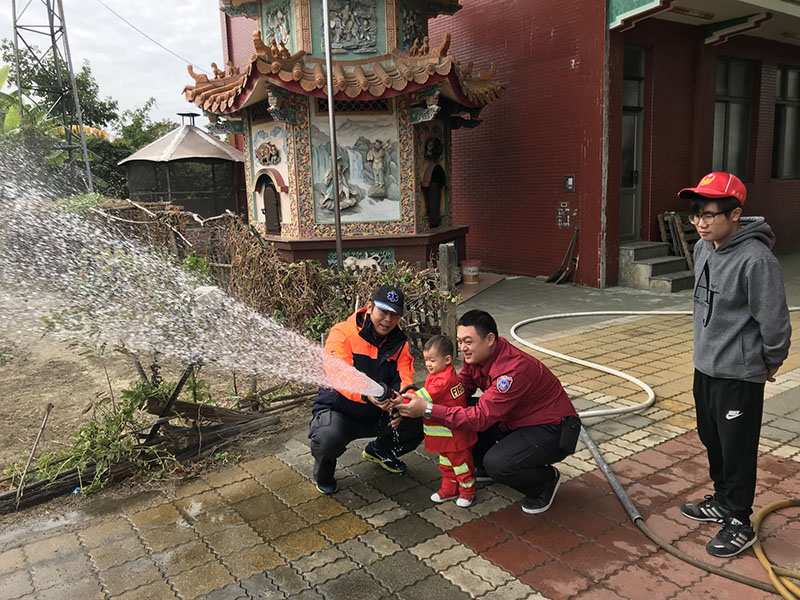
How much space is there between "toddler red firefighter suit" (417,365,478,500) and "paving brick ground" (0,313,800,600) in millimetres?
205

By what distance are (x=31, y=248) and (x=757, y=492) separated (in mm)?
11157

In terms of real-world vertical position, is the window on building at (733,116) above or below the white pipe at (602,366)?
above

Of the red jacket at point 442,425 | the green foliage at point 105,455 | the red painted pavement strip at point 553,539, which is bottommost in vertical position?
the red painted pavement strip at point 553,539

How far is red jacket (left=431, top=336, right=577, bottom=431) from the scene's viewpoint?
3.52 m

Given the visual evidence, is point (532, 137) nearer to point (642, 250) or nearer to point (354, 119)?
point (642, 250)

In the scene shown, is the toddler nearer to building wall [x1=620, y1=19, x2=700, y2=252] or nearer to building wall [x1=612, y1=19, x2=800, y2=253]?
building wall [x1=612, y1=19, x2=800, y2=253]

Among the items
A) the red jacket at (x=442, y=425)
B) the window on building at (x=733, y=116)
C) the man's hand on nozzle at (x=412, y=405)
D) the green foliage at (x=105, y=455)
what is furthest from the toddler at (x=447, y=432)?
the window on building at (x=733, y=116)

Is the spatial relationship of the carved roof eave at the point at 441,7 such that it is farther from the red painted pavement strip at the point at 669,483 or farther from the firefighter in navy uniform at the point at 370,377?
the red painted pavement strip at the point at 669,483

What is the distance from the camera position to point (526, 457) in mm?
3576

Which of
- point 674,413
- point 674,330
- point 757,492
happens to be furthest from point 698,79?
point 757,492

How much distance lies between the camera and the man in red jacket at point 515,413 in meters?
3.53

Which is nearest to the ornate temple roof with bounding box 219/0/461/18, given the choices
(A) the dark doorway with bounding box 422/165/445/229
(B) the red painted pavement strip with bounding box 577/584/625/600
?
(A) the dark doorway with bounding box 422/165/445/229

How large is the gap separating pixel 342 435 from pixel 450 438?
27.1 inches

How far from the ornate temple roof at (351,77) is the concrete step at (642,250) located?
398 cm
